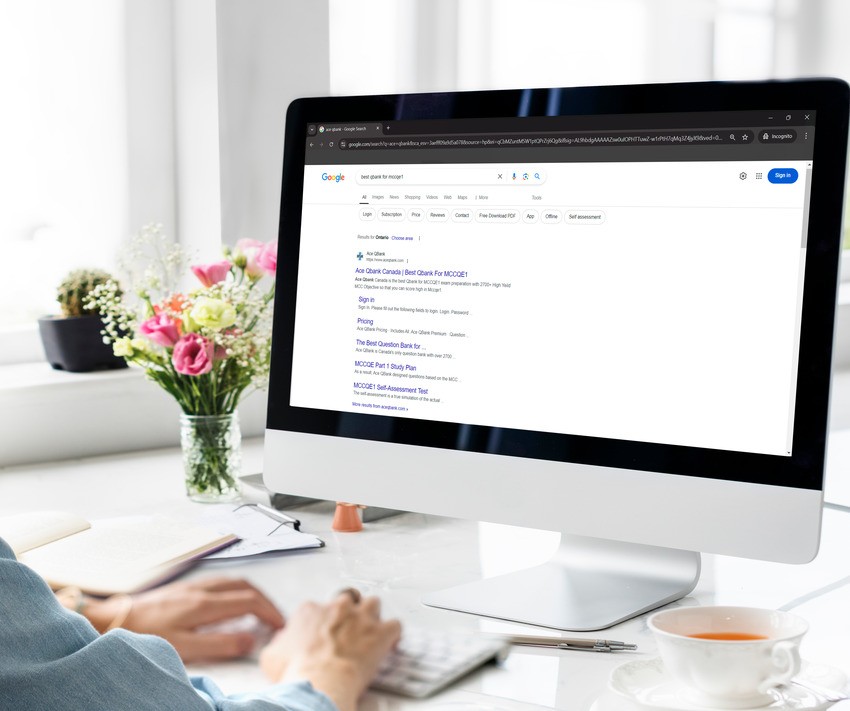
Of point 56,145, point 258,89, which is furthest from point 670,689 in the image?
point 56,145

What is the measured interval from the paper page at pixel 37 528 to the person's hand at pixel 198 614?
0.20 m

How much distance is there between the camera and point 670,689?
0.72 metres

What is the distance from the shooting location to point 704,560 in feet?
3.65

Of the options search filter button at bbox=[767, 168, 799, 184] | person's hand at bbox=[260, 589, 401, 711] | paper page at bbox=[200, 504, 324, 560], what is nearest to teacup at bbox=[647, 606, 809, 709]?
person's hand at bbox=[260, 589, 401, 711]

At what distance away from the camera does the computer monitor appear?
2.72 feet

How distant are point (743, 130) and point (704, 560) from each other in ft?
1.61

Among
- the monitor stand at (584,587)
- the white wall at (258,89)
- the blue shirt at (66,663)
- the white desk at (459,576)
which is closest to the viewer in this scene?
the blue shirt at (66,663)

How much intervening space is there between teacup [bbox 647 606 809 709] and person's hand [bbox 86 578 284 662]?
37 cm

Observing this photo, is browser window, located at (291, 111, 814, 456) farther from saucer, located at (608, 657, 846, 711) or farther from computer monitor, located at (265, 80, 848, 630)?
saucer, located at (608, 657, 846, 711)

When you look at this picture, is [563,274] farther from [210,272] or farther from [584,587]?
[210,272]

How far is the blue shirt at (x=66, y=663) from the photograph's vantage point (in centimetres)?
55

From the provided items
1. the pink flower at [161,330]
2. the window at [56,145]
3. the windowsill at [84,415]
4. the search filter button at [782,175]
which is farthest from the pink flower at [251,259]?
the search filter button at [782,175]

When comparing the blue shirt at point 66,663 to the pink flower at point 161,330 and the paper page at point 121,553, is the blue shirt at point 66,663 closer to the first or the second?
the paper page at point 121,553

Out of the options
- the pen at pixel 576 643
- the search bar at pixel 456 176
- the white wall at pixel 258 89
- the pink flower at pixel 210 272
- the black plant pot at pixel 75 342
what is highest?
the white wall at pixel 258 89
